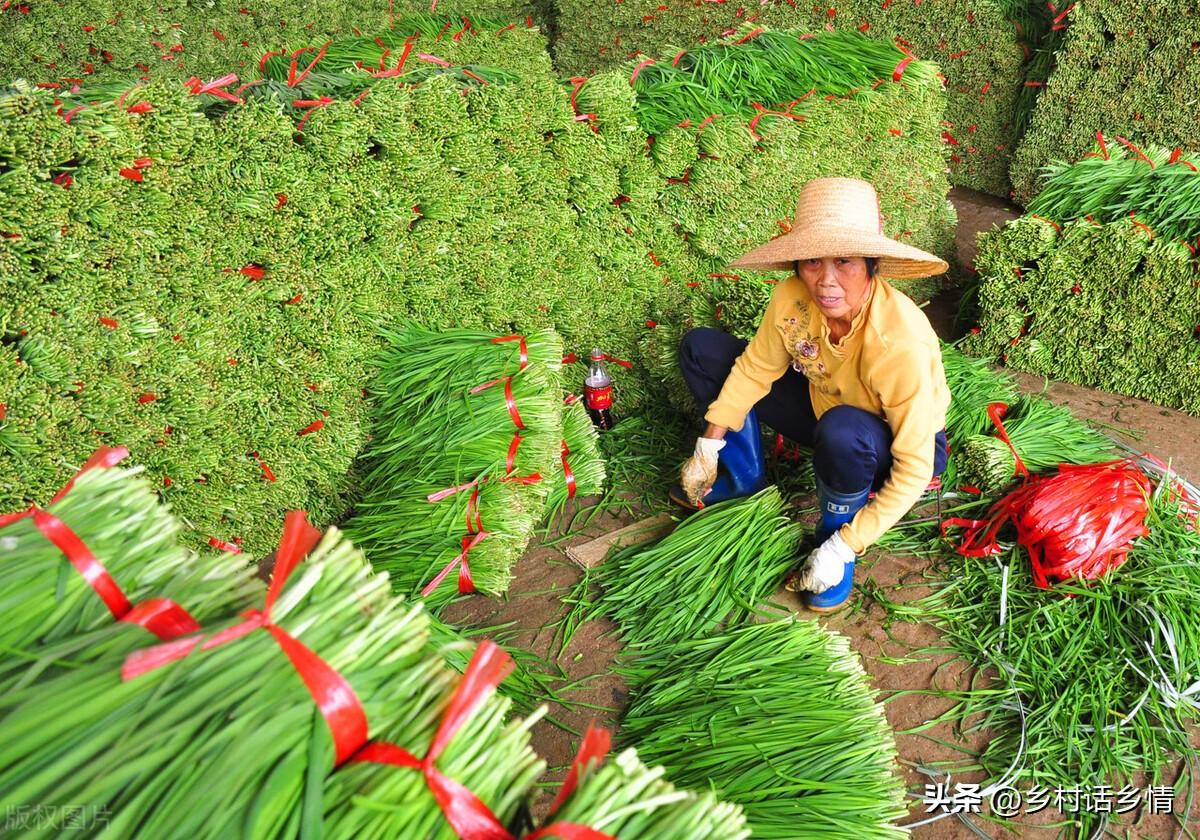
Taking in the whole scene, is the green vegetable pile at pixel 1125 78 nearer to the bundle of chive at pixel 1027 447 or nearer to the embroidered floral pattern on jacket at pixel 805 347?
the bundle of chive at pixel 1027 447

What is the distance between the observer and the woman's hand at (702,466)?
9.11 feet

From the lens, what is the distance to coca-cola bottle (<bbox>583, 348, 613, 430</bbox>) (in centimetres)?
331

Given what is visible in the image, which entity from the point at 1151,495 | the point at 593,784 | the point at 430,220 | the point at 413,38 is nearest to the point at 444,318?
the point at 430,220

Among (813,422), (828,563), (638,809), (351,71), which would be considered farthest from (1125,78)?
(638,809)

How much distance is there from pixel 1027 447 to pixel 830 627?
3.45 feet

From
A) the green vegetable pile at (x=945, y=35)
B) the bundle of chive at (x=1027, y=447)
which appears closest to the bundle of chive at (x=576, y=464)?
the bundle of chive at (x=1027, y=447)

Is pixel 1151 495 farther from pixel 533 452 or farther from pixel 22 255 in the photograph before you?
pixel 22 255

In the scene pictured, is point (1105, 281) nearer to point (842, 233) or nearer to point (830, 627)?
point (842, 233)

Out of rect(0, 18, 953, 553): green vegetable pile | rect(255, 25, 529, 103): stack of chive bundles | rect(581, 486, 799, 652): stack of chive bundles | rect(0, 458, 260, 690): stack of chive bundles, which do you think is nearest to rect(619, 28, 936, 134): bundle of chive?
rect(0, 18, 953, 553): green vegetable pile

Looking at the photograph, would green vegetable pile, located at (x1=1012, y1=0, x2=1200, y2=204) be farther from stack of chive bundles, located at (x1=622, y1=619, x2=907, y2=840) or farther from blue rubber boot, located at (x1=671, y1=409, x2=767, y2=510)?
stack of chive bundles, located at (x1=622, y1=619, x2=907, y2=840)

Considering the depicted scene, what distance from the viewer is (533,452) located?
2658 millimetres

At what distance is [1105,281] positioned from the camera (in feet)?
11.7

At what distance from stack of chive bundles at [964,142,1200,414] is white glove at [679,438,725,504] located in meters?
1.99

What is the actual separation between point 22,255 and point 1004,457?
2935 mm
